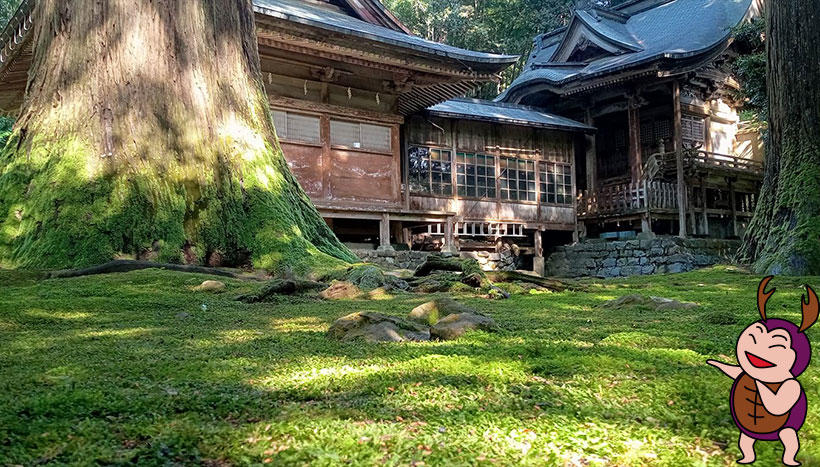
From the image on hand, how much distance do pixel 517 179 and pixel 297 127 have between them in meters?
6.70

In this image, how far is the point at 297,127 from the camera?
11375 mm

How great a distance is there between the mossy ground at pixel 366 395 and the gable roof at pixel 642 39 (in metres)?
13.7

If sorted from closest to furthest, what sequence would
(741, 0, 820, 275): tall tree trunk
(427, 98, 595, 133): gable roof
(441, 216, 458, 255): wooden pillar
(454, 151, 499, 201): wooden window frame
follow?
(741, 0, 820, 275): tall tree trunk < (441, 216, 458, 255): wooden pillar < (427, 98, 595, 133): gable roof < (454, 151, 499, 201): wooden window frame

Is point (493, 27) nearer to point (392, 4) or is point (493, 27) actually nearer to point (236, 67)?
point (392, 4)

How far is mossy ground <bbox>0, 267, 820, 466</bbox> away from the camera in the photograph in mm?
1191

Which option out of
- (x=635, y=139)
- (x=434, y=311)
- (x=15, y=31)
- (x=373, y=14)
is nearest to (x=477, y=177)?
(x=635, y=139)

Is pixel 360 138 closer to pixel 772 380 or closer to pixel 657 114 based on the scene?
pixel 657 114

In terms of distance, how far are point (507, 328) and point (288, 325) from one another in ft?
3.60

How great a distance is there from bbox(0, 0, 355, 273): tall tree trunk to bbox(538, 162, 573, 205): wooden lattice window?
1154 centimetres

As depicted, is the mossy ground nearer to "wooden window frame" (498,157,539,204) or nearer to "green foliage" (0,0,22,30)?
"wooden window frame" (498,157,539,204)

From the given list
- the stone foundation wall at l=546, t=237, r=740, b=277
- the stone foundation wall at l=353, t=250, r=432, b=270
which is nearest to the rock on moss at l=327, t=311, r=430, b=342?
the stone foundation wall at l=353, t=250, r=432, b=270

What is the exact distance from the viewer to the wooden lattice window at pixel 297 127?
11141mm

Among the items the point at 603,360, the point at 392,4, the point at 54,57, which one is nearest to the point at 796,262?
the point at 603,360

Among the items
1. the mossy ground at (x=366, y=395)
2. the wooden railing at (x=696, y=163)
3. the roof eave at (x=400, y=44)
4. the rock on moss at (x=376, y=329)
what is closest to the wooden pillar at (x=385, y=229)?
the roof eave at (x=400, y=44)
